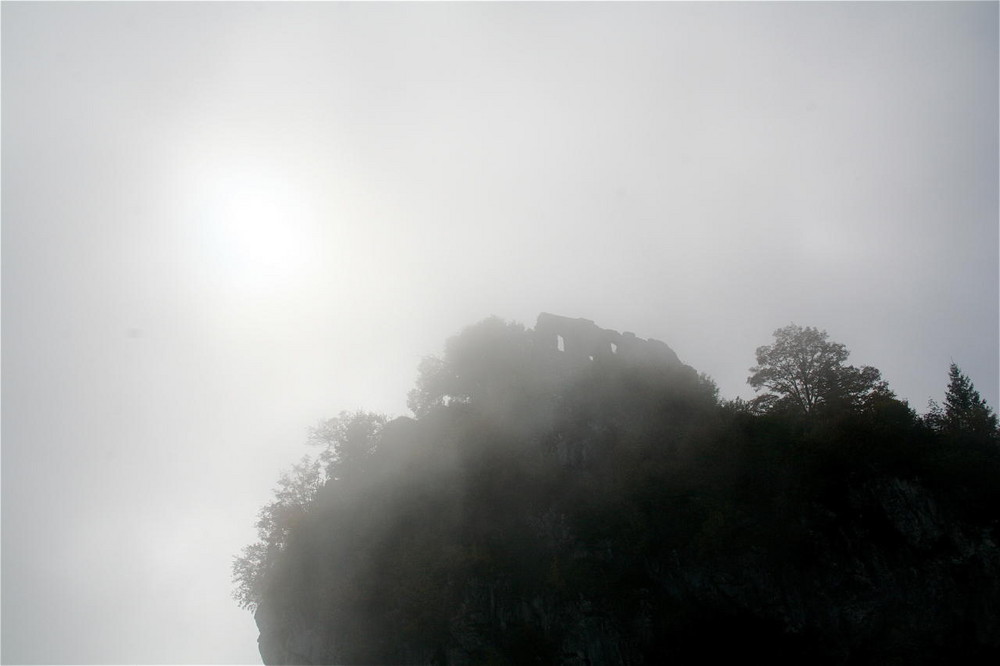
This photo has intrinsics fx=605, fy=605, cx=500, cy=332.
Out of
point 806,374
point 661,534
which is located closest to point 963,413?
point 806,374

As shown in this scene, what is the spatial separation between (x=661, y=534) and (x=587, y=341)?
83.7ft

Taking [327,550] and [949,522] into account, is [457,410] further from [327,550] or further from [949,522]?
[949,522]

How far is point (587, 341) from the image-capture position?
58312mm

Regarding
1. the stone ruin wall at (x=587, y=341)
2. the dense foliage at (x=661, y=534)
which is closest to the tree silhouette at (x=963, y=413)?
the dense foliage at (x=661, y=534)

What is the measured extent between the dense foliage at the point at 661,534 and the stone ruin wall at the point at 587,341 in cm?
827

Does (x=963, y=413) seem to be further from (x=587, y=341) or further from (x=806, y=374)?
(x=587, y=341)

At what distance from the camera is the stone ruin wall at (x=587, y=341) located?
2242 inches

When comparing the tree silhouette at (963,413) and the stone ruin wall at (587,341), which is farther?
the stone ruin wall at (587,341)

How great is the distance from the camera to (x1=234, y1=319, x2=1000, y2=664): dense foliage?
31.6 m

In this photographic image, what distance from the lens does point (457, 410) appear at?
163 ft

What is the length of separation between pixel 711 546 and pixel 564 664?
33.6 ft

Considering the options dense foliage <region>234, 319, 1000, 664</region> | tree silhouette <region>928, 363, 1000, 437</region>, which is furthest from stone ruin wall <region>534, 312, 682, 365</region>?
tree silhouette <region>928, 363, 1000, 437</region>

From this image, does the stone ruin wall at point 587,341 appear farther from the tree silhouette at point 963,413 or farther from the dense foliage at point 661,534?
the tree silhouette at point 963,413

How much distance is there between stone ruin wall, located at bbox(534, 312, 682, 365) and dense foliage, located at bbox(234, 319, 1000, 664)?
27.1 ft
